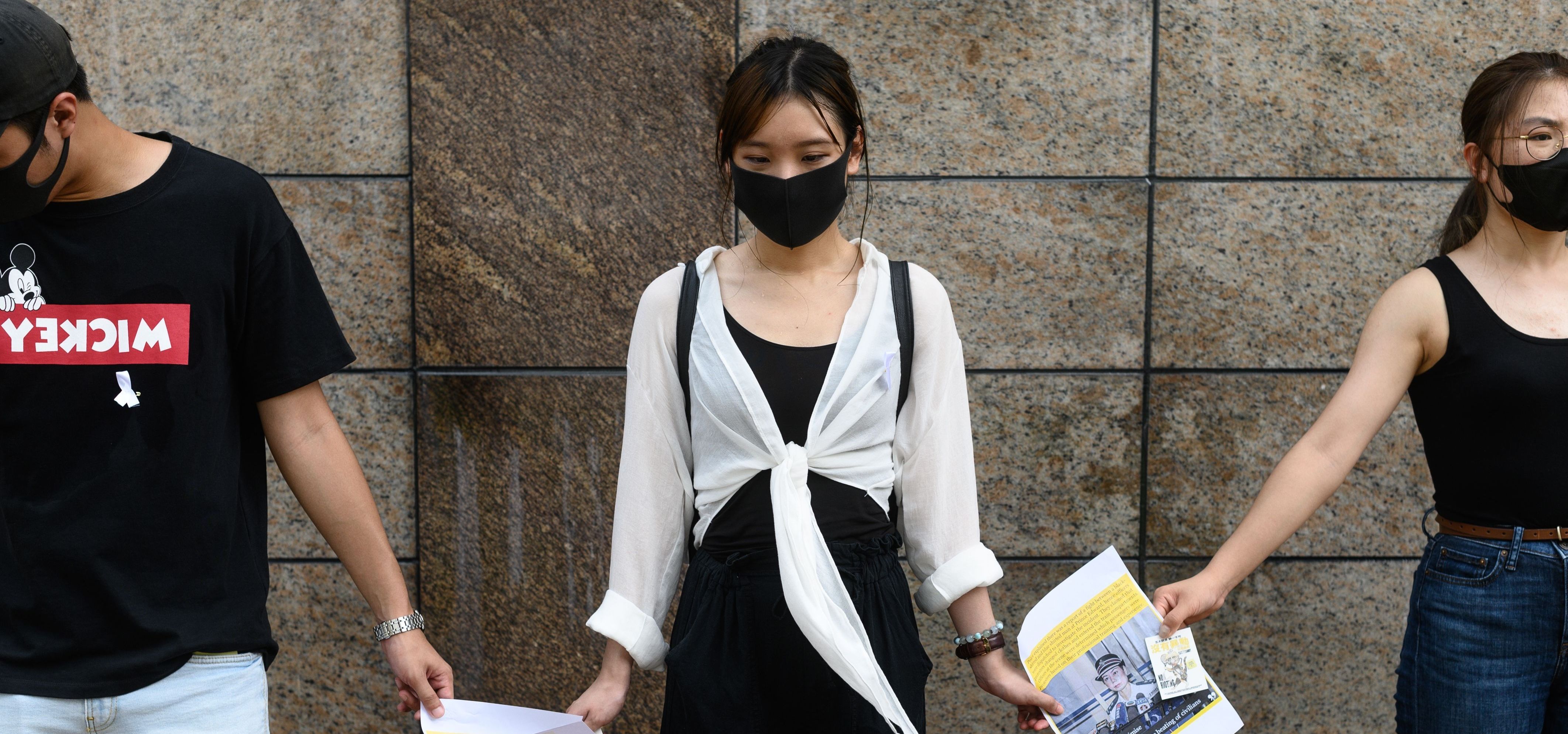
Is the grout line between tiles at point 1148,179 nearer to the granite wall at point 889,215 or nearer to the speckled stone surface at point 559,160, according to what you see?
the granite wall at point 889,215

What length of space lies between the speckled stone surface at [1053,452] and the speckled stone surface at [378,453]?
1.87 m

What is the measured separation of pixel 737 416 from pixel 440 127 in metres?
2.02

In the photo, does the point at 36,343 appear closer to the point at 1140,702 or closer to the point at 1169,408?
the point at 1140,702

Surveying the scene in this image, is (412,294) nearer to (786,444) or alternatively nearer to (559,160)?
(559,160)

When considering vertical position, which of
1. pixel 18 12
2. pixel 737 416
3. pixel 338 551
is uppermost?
pixel 18 12

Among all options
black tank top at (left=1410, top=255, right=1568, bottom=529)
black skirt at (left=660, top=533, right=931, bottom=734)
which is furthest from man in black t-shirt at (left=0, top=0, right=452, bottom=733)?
black tank top at (left=1410, top=255, right=1568, bottom=529)

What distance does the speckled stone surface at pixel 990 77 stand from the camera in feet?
12.2

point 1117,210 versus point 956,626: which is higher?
point 1117,210

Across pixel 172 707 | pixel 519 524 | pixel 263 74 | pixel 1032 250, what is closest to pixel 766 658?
pixel 172 707

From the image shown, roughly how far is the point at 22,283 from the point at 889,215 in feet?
8.07

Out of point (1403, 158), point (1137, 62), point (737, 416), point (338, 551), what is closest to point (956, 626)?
point (737, 416)

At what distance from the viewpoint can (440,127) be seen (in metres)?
3.68

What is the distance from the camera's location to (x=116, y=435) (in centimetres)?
194

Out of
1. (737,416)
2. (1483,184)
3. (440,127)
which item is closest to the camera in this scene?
(737,416)
